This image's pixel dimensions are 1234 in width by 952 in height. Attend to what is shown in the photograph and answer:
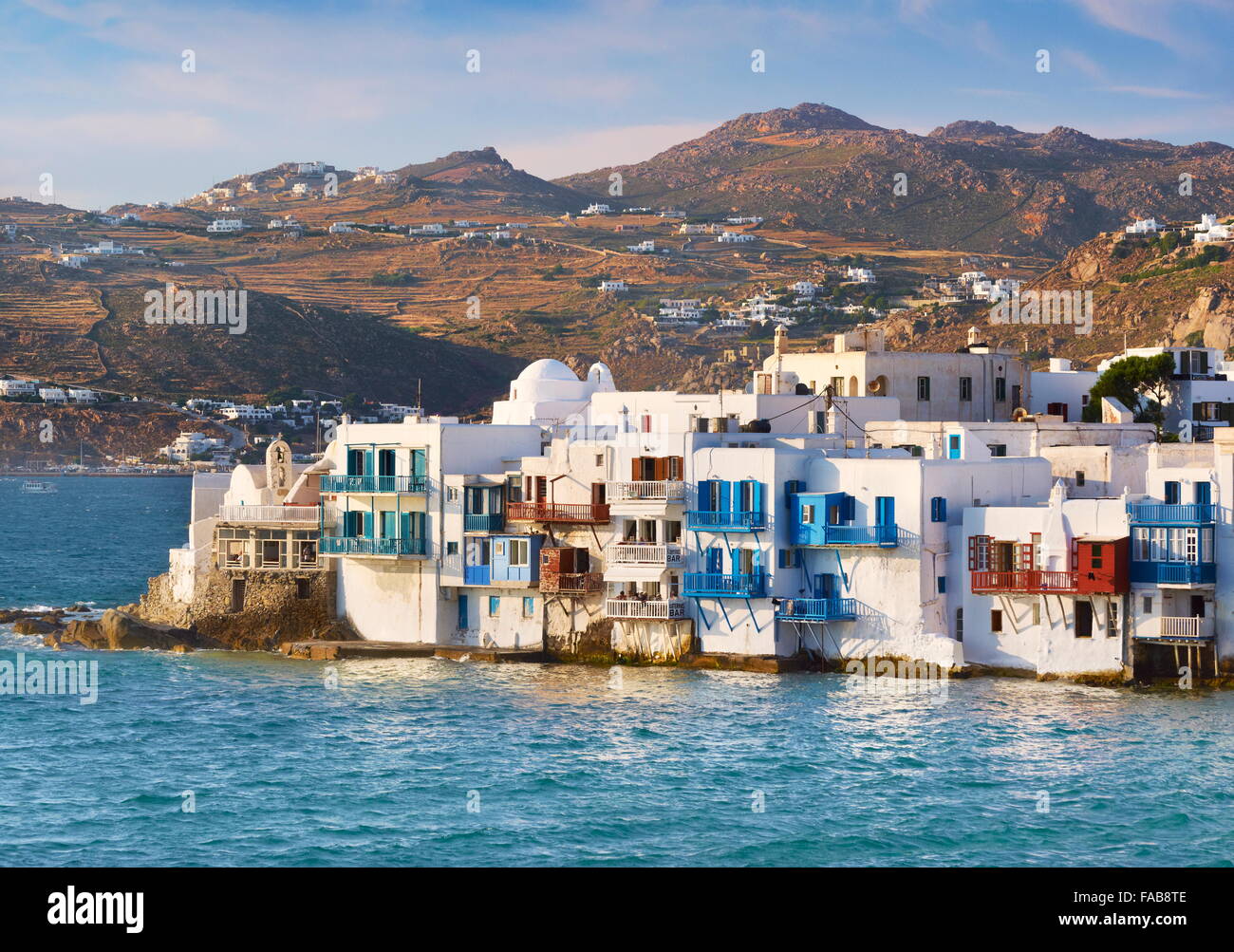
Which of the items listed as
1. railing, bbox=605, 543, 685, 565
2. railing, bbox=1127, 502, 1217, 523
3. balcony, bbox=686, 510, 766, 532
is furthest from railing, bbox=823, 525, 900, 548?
railing, bbox=1127, 502, 1217, 523

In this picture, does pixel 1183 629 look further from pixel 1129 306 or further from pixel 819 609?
pixel 1129 306

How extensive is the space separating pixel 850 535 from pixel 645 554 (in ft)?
19.0

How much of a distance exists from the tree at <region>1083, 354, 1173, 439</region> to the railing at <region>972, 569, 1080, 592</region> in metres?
26.1

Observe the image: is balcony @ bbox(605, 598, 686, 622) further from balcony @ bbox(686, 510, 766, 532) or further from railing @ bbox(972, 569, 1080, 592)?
railing @ bbox(972, 569, 1080, 592)

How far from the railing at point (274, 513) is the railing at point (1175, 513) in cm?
2418

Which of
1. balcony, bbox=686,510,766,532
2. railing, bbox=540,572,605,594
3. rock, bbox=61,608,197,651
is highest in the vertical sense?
balcony, bbox=686,510,766,532

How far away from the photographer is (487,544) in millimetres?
51031

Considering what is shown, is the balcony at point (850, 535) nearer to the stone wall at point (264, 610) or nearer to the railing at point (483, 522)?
the railing at point (483, 522)

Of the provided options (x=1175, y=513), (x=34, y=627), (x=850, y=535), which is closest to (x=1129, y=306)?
(x=1175, y=513)

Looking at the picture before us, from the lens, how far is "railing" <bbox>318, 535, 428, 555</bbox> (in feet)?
169

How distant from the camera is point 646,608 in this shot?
47.7m

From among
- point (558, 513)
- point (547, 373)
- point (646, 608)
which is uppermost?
point (547, 373)

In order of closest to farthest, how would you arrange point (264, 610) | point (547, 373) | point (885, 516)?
point (885, 516), point (264, 610), point (547, 373)
